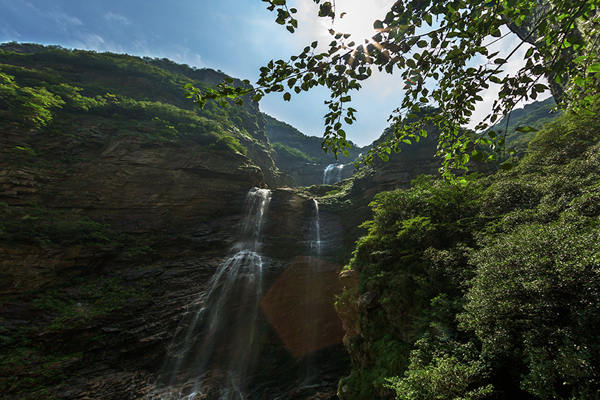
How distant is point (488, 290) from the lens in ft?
12.1

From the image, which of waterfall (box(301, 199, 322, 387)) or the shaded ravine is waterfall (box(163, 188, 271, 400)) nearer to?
the shaded ravine

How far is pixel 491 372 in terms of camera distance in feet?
11.5

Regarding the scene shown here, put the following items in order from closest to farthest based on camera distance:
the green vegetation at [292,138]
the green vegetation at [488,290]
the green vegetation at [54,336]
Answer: the green vegetation at [488,290] → the green vegetation at [54,336] → the green vegetation at [292,138]

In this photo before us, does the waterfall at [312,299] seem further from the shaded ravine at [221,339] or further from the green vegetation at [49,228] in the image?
the green vegetation at [49,228]

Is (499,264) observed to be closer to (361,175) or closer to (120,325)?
(120,325)

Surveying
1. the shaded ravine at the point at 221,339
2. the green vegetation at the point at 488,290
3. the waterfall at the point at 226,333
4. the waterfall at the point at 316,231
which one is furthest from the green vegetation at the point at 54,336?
the waterfall at the point at 316,231

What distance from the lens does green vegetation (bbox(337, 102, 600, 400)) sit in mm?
2896

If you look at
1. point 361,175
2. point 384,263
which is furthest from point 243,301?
point 361,175

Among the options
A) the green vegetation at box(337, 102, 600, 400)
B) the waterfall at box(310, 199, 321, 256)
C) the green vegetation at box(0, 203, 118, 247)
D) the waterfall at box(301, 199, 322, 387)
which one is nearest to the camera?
the green vegetation at box(337, 102, 600, 400)

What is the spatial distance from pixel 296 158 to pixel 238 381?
4746cm

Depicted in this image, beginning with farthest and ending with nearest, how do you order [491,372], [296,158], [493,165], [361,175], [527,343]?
[296,158] < [361,175] < [493,165] < [491,372] < [527,343]

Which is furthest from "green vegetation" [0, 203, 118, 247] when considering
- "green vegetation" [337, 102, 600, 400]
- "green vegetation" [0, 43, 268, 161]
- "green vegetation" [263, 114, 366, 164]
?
"green vegetation" [263, 114, 366, 164]

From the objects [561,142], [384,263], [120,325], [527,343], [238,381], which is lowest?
[238,381]

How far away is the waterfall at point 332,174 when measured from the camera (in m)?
46.6
